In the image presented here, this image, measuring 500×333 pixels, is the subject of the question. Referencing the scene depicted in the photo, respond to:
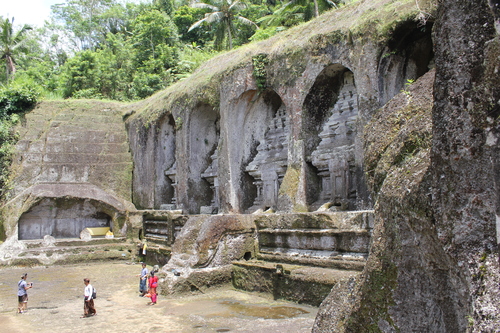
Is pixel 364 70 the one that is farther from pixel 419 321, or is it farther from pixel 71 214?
pixel 71 214

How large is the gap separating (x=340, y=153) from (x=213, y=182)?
584 centimetres

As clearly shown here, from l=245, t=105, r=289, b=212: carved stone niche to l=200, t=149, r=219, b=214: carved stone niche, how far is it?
1900 millimetres

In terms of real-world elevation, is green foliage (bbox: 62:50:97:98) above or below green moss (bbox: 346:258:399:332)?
above

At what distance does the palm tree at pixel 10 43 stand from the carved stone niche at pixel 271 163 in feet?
90.5

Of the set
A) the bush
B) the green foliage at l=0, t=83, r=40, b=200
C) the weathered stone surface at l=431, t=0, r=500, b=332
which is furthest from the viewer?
the bush

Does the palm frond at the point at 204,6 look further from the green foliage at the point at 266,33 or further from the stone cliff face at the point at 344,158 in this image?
the stone cliff face at the point at 344,158

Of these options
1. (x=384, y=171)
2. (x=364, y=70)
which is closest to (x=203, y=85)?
(x=364, y=70)

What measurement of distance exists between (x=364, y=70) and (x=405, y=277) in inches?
277

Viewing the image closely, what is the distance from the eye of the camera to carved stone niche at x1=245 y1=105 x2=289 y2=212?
12141 mm

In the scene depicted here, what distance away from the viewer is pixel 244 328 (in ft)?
20.3

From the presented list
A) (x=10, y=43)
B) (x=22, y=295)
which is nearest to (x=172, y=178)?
(x=22, y=295)

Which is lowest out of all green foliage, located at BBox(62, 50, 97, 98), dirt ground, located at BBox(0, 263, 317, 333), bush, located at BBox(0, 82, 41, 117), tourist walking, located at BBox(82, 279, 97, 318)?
dirt ground, located at BBox(0, 263, 317, 333)

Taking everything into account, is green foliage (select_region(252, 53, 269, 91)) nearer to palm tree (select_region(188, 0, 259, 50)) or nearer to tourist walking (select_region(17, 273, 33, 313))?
A: tourist walking (select_region(17, 273, 33, 313))

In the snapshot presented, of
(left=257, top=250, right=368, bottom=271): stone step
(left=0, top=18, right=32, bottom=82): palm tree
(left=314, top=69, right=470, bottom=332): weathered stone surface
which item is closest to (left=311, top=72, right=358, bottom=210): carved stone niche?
(left=257, top=250, right=368, bottom=271): stone step
